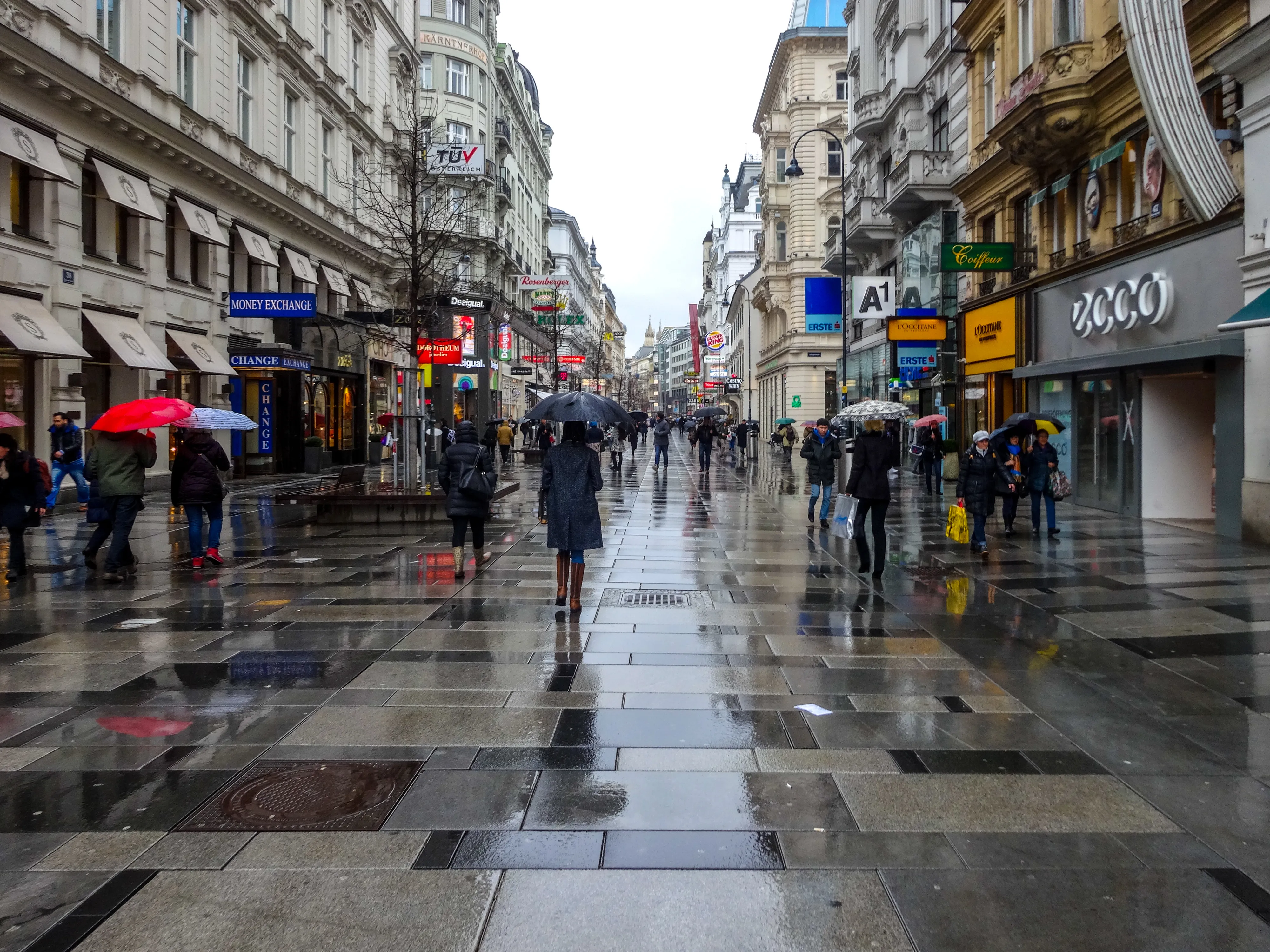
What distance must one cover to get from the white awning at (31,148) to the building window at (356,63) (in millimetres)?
19149

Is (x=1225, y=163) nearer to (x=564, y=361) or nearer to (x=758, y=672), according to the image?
(x=758, y=672)

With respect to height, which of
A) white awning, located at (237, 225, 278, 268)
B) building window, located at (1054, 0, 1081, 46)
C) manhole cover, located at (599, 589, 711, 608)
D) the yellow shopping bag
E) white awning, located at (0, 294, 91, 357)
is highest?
building window, located at (1054, 0, 1081, 46)

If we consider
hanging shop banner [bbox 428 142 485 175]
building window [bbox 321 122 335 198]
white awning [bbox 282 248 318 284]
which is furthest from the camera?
building window [bbox 321 122 335 198]

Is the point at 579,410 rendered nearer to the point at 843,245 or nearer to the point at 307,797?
the point at 307,797

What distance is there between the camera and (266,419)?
2928cm

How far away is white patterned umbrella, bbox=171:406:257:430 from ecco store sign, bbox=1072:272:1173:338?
45.5ft

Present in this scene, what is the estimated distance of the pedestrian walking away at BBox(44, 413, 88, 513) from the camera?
17.2 meters

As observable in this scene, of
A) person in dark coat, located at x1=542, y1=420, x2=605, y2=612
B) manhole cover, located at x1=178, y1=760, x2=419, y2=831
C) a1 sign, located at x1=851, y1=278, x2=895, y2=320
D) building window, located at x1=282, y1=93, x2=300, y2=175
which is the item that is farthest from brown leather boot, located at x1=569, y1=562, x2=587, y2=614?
building window, located at x1=282, y1=93, x2=300, y2=175

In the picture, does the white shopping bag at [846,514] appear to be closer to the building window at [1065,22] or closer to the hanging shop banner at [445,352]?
the building window at [1065,22]

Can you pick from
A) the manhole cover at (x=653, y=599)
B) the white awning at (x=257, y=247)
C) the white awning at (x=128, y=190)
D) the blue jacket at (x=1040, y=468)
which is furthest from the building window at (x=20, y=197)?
the blue jacket at (x=1040, y=468)

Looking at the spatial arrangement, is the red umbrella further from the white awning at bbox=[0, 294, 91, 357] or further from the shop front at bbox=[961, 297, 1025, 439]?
the shop front at bbox=[961, 297, 1025, 439]

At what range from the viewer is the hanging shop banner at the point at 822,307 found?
2820 cm

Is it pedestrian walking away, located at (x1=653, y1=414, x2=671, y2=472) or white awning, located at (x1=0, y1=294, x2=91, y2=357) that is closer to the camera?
white awning, located at (x1=0, y1=294, x2=91, y2=357)

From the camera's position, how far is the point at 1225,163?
46.6ft
